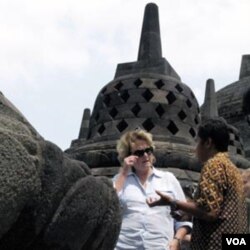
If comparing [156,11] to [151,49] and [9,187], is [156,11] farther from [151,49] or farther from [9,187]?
[9,187]

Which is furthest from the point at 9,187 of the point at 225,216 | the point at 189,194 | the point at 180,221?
the point at 189,194

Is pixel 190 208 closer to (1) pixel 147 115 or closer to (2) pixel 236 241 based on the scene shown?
(2) pixel 236 241

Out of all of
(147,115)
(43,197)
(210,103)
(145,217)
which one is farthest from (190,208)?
(210,103)

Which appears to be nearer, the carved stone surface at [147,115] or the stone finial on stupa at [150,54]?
the carved stone surface at [147,115]

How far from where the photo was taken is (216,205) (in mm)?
2742

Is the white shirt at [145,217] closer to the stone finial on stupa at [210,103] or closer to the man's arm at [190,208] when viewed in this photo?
the man's arm at [190,208]

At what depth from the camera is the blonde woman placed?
3.25 meters

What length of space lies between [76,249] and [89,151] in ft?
13.7

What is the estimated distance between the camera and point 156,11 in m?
7.91

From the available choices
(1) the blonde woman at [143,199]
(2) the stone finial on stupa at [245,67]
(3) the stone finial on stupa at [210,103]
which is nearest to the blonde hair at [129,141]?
(1) the blonde woman at [143,199]

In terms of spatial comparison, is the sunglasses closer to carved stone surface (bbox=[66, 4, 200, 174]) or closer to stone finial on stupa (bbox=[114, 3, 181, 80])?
carved stone surface (bbox=[66, 4, 200, 174])

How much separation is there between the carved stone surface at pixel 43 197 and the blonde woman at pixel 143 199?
123 centimetres

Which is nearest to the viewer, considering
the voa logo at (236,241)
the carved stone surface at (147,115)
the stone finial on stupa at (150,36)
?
the voa logo at (236,241)

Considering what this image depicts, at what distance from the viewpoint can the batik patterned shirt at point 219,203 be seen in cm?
275
